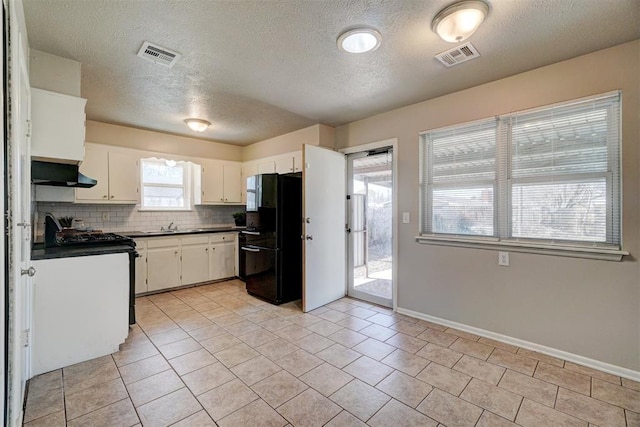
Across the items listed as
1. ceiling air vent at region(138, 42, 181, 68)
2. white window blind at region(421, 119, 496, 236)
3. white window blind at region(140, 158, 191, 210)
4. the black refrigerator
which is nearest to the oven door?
the black refrigerator

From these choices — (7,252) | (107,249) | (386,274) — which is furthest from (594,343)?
(107,249)

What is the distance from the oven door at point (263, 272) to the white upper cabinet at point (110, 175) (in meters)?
1.89

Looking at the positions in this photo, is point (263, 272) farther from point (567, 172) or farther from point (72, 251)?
point (567, 172)

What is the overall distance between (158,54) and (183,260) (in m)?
3.02

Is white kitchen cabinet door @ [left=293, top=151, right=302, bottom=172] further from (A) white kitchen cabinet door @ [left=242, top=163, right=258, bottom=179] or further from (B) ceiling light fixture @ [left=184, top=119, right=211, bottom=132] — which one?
(B) ceiling light fixture @ [left=184, top=119, right=211, bottom=132]

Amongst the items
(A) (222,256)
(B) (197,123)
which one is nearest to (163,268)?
(A) (222,256)

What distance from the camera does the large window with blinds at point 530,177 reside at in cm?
229

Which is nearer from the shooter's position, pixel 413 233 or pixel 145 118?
pixel 413 233

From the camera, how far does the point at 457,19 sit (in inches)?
70.9

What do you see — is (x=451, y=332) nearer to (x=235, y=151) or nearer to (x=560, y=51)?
(x=560, y=51)

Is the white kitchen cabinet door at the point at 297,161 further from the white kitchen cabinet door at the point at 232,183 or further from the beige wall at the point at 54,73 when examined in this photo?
the beige wall at the point at 54,73

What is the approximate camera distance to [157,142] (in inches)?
181

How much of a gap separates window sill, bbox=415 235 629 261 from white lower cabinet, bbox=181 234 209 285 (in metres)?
3.25

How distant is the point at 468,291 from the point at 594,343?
95 centimetres
